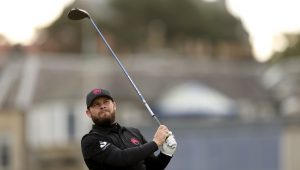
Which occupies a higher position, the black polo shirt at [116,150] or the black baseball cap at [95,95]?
the black baseball cap at [95,95]

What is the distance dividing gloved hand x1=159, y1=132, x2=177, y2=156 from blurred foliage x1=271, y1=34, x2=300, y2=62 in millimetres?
87571

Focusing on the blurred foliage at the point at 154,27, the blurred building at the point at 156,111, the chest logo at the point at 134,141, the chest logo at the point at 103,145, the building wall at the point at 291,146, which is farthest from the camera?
the blurred foliage at the point at 154,27

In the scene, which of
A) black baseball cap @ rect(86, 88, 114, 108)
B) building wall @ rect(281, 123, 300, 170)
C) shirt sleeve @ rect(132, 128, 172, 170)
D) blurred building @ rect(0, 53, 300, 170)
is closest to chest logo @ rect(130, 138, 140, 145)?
shirt sleeve @ rect(132, 128, 172, 170)

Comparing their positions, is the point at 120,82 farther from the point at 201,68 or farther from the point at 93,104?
the point at 93,104

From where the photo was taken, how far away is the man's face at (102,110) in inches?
309

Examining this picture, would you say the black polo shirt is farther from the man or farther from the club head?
the club head

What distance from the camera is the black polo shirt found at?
7.70m

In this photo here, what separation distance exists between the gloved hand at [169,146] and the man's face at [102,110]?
48cm

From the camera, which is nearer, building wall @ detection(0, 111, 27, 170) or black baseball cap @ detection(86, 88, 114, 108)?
black baseball cap @ detection(86, 88, 114, 108)

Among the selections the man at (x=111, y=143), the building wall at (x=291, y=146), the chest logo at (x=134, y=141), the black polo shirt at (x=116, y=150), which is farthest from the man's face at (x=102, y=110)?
the building wall at (x=291, y=146)

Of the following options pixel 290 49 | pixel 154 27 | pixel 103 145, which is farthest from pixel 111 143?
pixel 290 49

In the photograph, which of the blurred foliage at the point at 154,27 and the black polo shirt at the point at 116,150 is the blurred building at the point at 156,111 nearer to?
the blurred foliage at the point at 154,27

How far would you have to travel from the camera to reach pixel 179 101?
58312 millimetres

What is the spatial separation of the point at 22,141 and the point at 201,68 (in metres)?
23.0
